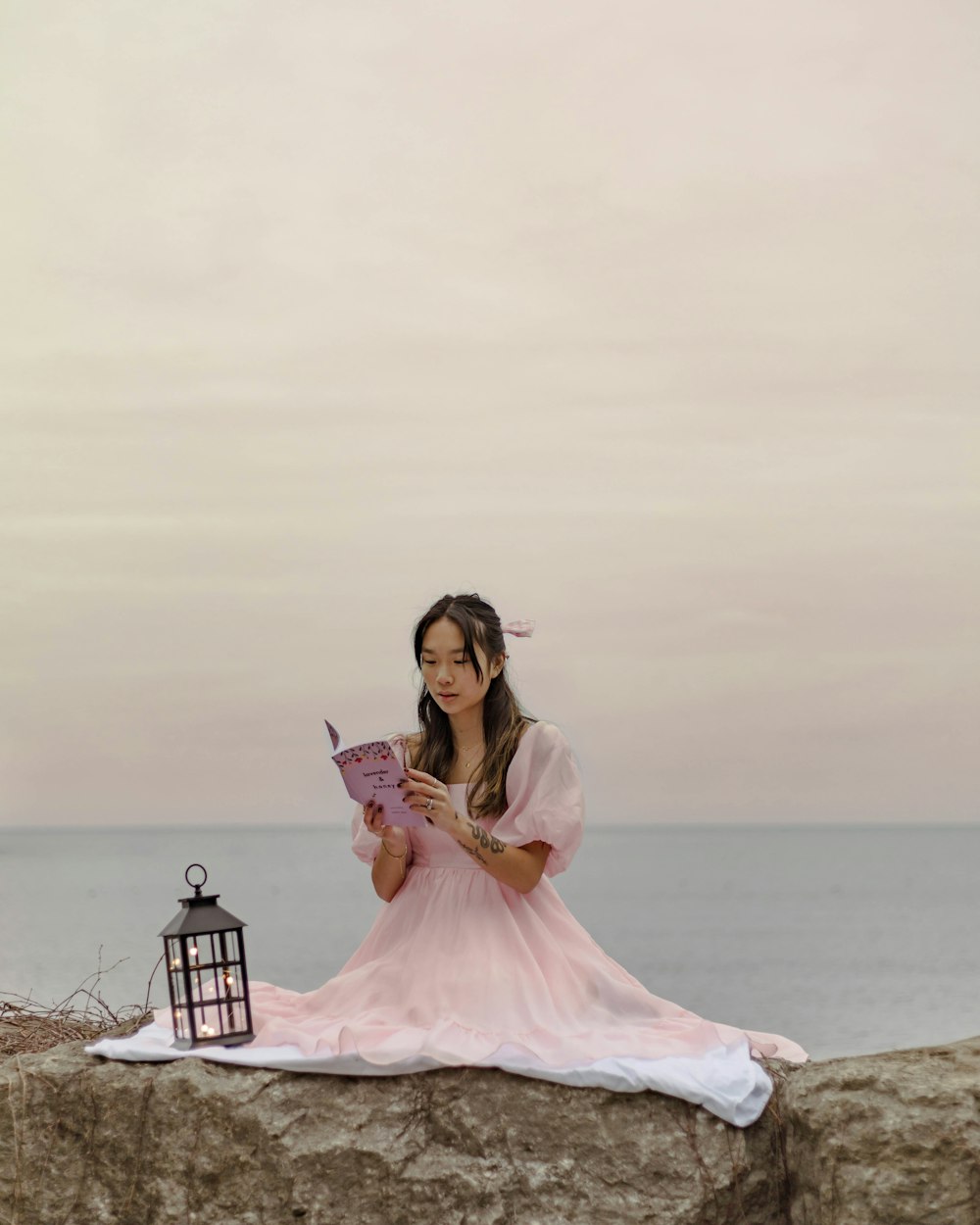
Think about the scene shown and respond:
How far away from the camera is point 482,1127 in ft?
12.0

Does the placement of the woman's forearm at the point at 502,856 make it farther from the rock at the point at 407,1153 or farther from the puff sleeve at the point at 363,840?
the rock at the point at 407,1153

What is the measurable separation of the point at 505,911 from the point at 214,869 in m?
29.3

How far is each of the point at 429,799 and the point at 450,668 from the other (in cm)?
45

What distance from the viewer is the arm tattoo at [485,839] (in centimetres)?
398

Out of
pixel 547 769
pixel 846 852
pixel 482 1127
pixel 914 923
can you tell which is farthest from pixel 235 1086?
pixel 846 852

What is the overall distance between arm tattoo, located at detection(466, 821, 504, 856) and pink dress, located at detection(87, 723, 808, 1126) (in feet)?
0.24

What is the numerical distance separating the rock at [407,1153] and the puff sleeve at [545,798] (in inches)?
26.7

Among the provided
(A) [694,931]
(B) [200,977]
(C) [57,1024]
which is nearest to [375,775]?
(B) [200,977]

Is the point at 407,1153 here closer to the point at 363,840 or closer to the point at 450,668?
the point at 363,840

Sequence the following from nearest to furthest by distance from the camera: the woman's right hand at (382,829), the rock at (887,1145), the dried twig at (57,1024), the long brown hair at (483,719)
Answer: the rock at (887,1145) < the woman's right hand at (382,829) < the long brown hair at (483,719) < the dried twig at (57,1024)

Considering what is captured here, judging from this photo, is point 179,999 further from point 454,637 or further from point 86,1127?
point 454,637

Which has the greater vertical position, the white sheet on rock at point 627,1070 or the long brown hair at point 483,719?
the long brown hair at point 483,719

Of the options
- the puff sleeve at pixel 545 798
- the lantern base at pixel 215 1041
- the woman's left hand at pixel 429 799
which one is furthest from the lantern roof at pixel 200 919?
the puff sleeve at pixel 545 798

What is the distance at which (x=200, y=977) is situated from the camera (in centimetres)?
397
